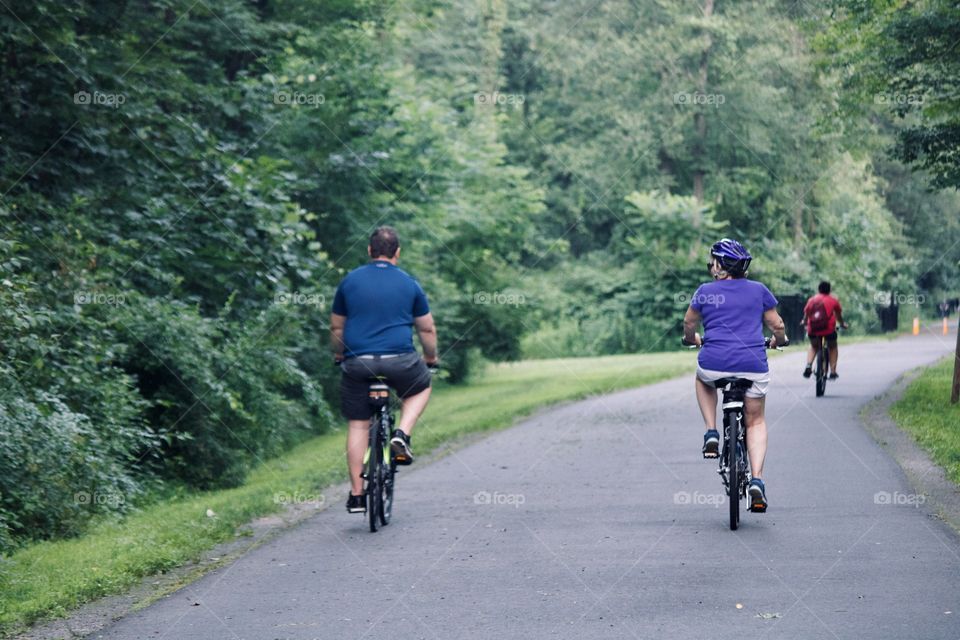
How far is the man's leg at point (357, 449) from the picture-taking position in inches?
404

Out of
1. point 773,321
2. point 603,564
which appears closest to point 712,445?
point 773,321

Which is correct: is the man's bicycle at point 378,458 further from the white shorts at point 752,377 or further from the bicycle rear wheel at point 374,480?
the white shorts at point 752,377

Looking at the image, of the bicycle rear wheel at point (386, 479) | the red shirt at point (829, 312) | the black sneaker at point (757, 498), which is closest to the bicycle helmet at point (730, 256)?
the black sneaker at point (757, 498)

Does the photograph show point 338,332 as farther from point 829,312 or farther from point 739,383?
point 829,312

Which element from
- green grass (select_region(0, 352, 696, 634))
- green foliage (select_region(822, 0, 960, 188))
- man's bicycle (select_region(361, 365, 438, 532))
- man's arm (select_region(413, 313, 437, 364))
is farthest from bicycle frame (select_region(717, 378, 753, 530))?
green foliage (select_region(822, 0, 960, 188))

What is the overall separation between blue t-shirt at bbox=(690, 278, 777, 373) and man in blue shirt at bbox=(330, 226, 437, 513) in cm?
217

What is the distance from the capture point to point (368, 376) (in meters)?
10.3

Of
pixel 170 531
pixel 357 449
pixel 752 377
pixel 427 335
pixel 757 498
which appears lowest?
pixel 170 531

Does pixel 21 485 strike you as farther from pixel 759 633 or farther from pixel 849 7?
pixel 849 7

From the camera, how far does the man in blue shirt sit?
10227mm

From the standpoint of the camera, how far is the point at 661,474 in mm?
13242

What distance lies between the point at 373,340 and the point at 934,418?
954 centimetres

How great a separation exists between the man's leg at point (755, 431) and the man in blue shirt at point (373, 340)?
2.49m

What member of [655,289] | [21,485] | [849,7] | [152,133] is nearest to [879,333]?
[655,289]
